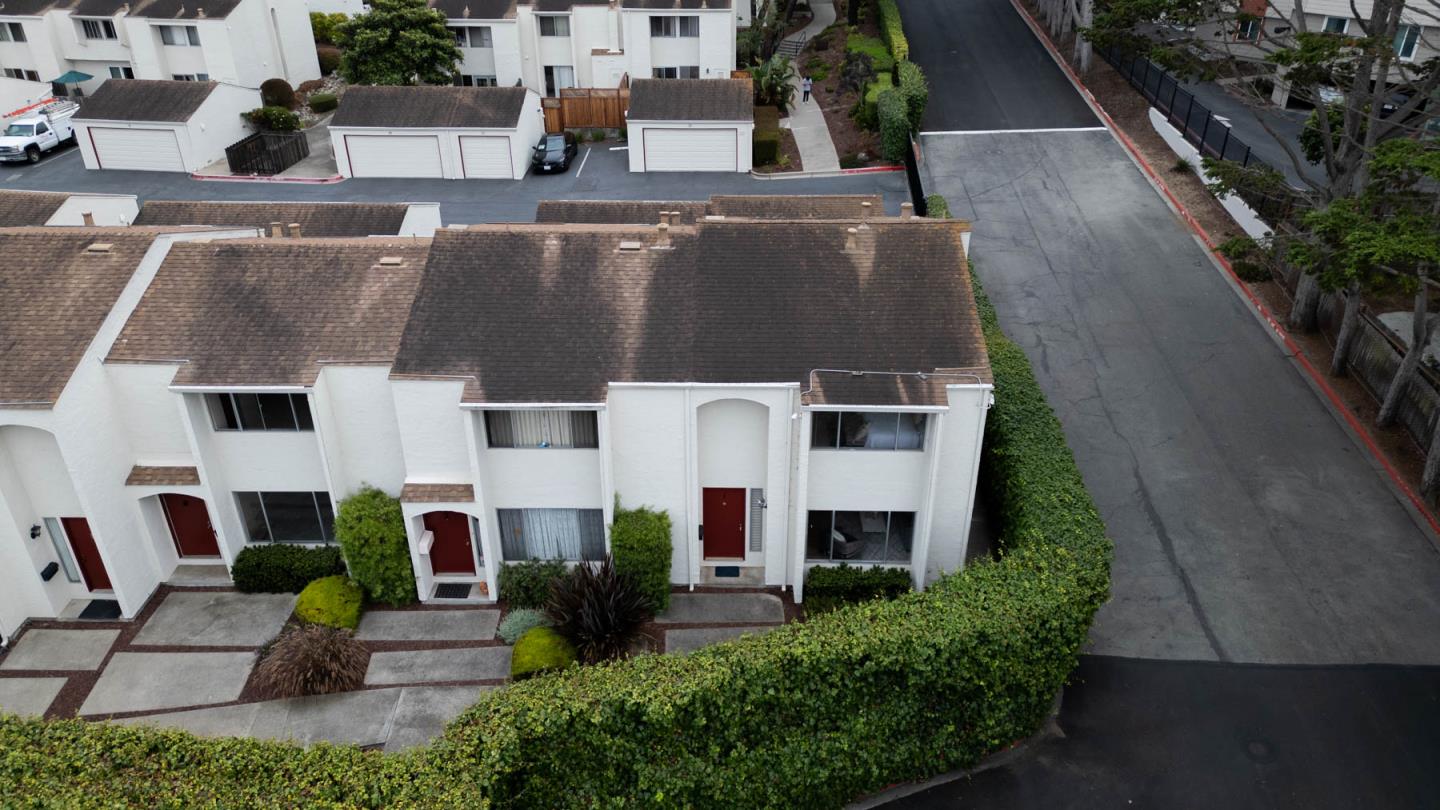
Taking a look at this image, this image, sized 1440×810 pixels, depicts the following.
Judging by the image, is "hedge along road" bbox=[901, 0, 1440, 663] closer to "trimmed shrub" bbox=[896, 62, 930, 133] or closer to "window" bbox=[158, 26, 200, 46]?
"trimmed shrub" bbox=[896, 62, 930, 133]

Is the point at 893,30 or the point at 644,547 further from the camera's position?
the point at 893,30

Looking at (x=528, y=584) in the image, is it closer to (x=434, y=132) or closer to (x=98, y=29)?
(x=434, y=132)

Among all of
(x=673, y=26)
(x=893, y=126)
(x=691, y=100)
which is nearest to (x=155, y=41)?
(x=673, y=26)

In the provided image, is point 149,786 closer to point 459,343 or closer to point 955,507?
point 459,343

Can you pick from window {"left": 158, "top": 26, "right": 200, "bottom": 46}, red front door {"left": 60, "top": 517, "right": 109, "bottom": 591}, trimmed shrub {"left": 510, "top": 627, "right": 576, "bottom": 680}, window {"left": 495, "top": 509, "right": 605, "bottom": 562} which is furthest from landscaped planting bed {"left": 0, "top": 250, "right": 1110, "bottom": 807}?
window {"left": 158, "top": 26, "right": 200, "bottom": 46}

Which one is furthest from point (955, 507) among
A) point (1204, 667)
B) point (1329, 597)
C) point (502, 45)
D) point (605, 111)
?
point (502, 45)
